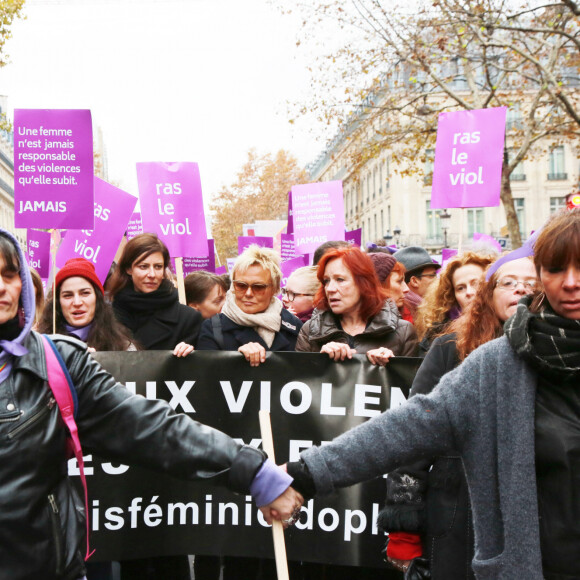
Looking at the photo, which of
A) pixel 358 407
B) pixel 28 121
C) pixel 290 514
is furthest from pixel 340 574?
pixel 28 121

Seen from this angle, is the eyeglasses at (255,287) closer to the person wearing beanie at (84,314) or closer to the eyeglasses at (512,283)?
the person wearing beanie at (84,314)

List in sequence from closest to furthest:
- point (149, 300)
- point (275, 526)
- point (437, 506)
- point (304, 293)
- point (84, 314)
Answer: point (275, 526) → point (437, 506) → point (84, 314) → point (149, 300) → point (304, 293)

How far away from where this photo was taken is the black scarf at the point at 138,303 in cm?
543

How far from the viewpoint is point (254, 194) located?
2132 inches

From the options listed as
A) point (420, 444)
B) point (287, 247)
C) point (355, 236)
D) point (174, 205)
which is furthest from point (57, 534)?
point (287, 247)

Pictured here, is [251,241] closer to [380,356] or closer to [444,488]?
[380,356]

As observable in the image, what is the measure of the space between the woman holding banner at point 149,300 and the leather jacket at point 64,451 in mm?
2723

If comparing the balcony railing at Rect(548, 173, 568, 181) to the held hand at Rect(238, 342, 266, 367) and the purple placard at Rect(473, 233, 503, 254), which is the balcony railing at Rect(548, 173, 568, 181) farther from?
the held hand at Rect(238, 342, 266, 367)

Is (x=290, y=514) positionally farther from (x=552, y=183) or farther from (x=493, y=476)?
(x=552, y=183)

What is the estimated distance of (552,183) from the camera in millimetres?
57125

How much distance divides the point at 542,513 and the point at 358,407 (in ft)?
6.93

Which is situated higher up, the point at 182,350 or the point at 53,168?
the point at 53,168

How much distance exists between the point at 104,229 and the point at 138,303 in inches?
59.6

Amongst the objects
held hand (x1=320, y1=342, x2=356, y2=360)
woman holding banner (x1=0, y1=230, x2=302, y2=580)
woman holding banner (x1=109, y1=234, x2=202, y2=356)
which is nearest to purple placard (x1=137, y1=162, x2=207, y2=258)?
woman holding banner (x1=109, y1=234, x2=202, y2=356)
